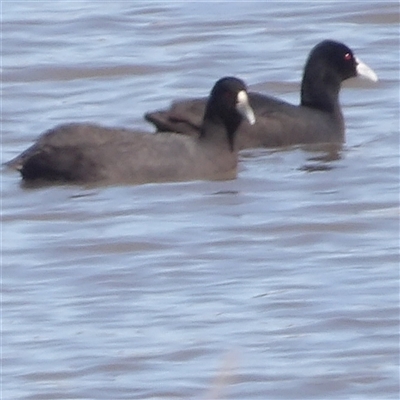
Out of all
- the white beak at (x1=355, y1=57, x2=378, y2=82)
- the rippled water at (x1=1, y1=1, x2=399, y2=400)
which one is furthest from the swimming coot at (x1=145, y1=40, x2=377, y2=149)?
the rippled water at (x1=1, y1=1, x2=399, y2=400)

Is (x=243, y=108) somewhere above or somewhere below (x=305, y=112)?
above

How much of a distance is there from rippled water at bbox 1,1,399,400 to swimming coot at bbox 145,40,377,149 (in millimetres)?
198

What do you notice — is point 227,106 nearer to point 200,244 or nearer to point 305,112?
point 305,112

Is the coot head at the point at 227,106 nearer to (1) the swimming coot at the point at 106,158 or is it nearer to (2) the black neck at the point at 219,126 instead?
(2) the black neck at the point at 219,126

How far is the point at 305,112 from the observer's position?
14062 mm

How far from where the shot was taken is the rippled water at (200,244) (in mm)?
8430

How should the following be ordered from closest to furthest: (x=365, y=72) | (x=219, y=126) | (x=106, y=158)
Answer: (x=106, y=158) < (x=219, y=126) < (x=365, y=72)

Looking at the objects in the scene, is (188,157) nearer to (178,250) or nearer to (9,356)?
(178,250)

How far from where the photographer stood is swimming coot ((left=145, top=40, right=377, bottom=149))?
13.5 m

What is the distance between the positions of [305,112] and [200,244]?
11.6 ft

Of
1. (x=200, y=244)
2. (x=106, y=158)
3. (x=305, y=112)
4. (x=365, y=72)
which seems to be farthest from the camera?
(x=365, y=72)

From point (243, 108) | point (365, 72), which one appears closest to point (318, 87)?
point (365, 72)

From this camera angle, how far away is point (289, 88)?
1561 centimetres

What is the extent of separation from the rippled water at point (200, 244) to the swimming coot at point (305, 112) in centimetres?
20
